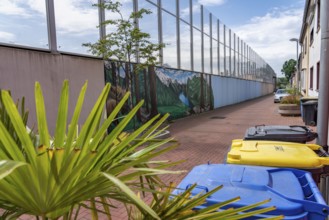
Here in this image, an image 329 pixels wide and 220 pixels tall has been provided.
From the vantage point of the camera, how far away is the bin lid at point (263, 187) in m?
1.75

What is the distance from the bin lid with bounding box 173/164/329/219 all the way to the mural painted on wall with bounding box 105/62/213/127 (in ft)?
22.7

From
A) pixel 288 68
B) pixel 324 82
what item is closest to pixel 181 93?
pixel 324 82

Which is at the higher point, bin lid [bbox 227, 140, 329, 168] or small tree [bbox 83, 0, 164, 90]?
small tree [bbox 83, 0, 164, 90]

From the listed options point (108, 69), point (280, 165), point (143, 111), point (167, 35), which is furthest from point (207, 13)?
point (280, 165)

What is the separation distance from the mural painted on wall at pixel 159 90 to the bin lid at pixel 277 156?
650 centimetres

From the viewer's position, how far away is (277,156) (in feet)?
8.35

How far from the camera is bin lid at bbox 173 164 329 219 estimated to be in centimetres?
175

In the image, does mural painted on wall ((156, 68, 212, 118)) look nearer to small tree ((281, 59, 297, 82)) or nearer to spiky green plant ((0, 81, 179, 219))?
spiky green plant ((0, 81, 179, 219))

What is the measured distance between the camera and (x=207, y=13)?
19.7 m

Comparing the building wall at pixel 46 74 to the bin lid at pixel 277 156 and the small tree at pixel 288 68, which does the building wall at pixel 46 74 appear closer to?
the bin lid at pixel 277 156

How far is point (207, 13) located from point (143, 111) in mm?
11053

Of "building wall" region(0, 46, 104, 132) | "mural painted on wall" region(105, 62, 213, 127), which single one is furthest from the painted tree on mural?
"mural painted on wall" region(105, 62, 213, 127)

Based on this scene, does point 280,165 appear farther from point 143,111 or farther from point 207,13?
point 207,13

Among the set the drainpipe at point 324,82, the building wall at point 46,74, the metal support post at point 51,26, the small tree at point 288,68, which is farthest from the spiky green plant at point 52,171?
the small tree at point 288,68
